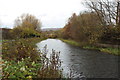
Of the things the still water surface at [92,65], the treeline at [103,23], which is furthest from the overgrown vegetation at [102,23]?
the still water surface at [92,65]

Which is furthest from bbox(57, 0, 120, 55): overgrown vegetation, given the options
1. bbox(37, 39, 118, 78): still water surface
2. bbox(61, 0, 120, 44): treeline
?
bbox(37, 39, 118, 78): still water surface

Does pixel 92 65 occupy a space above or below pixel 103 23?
below

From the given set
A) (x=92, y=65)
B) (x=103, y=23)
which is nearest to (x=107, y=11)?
(x=103, y=23)

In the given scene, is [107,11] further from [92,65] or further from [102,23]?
[92,65]

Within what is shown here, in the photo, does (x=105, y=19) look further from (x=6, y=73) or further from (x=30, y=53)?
(x=6, y=73)

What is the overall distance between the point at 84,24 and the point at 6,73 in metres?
23.3

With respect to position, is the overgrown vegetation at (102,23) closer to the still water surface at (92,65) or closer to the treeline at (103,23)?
the treeline at (103,23)

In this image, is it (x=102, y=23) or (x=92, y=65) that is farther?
(x=102, y=23)

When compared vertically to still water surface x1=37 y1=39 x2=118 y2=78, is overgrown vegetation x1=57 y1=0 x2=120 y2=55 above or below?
above

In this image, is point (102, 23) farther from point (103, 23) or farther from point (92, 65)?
point (92, 65)

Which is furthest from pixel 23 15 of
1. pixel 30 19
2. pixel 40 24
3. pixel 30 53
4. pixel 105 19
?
pixel 30 53

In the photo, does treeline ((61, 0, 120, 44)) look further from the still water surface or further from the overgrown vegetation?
the still water surface

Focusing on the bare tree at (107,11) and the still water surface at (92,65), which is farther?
the bare tree at (107,11)

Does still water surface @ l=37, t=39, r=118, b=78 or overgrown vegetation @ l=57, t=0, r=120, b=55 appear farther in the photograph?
overgrown vegetation @ l=57, t=0, r=120, b=55
